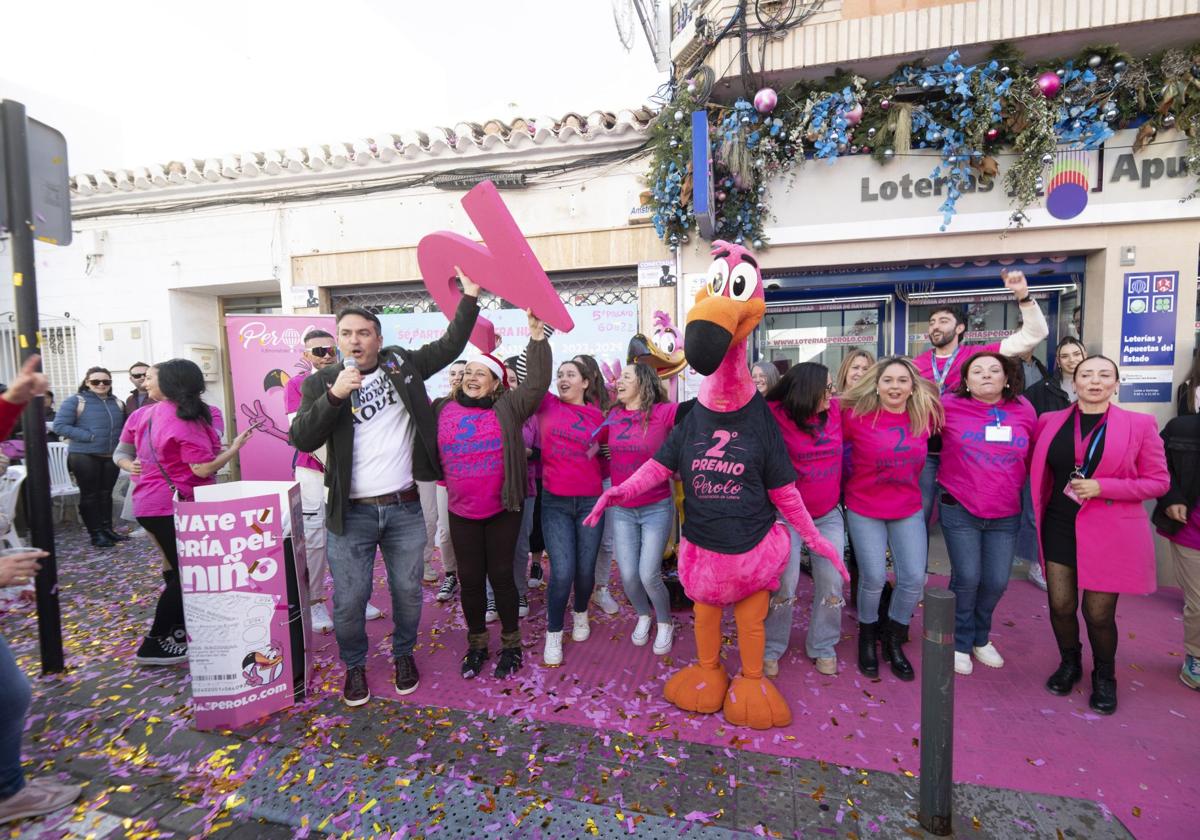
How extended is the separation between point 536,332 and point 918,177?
430 cm

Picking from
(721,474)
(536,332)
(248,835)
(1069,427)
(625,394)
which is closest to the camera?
(248,835)

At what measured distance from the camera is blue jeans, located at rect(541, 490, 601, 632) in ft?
11.6

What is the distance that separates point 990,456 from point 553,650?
284 centimetres

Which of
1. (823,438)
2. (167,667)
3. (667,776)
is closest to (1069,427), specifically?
(823,438)

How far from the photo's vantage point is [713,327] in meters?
2.29

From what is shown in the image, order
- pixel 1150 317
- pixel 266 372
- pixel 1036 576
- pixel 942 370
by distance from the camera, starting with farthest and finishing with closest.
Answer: pixel 266 372 < pixel 1150 317 < pixel 1036 576 < pixel 942 370

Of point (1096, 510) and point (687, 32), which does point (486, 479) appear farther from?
point (687, 32)

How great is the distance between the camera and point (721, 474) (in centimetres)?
278

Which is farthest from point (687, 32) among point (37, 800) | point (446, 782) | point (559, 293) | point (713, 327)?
point (37, 800)

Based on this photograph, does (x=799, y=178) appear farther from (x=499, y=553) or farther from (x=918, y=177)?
(x=499, y=553)

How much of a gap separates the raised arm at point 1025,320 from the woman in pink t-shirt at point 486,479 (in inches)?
119

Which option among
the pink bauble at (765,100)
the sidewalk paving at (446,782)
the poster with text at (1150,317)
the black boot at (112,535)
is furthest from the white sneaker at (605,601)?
the black boot at (112,535)

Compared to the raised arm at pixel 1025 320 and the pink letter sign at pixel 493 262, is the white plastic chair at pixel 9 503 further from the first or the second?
the raised arm at pixel 1025 320

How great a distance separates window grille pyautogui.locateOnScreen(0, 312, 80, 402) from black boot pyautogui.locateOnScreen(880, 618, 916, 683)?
10.1 m
